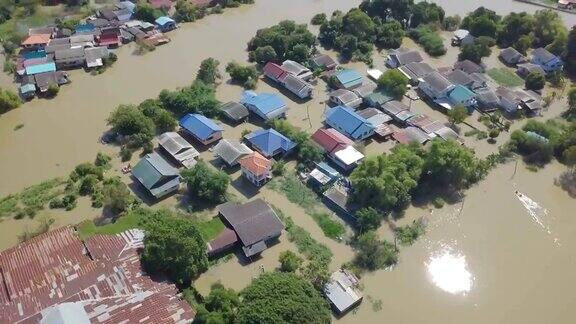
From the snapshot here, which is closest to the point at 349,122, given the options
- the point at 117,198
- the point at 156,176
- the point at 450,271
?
the point at 450,271

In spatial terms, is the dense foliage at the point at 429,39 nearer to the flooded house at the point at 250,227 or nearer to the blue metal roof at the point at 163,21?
the blue metal roof at the point at 163,21

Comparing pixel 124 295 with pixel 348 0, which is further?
pixel 348 0

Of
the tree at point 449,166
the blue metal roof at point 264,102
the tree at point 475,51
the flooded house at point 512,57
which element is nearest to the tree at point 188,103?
the blue metal roof at point 264,102

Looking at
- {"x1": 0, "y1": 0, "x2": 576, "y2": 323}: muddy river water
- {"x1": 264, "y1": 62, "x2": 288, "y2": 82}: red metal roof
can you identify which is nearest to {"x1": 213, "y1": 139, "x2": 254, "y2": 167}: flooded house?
{"x1": 0, "y1": 0, "x2": 576, "y2": 323}: muddy river water

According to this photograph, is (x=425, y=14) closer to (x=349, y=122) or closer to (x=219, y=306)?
(x=349, y=122)

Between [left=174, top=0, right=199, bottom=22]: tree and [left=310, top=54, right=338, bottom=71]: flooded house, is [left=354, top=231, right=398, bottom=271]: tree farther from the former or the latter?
[left=174, top=0, right=199, bottom=22]: tree

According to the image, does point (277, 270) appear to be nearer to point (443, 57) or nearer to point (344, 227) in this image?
point (344, 227)

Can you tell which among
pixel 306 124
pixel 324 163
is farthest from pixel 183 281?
pixel 306 124
